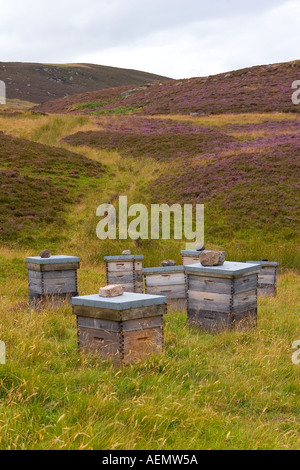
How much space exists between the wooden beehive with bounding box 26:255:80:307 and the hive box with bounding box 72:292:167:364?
415 cm

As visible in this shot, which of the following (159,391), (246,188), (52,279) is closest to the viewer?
(159,391)

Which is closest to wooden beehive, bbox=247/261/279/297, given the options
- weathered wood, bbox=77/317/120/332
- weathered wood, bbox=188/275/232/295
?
weathered wood, bbox=188/275/232/295

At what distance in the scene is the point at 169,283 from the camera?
11.6 meters

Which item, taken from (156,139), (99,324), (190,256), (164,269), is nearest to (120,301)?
(99,324)

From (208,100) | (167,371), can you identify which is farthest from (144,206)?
(208,100)

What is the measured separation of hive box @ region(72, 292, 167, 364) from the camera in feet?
20.8

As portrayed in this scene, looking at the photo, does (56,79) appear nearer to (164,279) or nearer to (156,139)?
(156,139)

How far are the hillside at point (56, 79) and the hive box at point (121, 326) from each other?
10339cm

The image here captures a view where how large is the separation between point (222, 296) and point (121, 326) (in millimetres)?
3090

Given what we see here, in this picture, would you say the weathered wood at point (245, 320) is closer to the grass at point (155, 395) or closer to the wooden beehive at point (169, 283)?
the grass at point (155, 395)

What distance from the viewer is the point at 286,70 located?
62.9 metres

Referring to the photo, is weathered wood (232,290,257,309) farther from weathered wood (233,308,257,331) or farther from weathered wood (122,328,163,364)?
weathered wood (122,328,163,364)

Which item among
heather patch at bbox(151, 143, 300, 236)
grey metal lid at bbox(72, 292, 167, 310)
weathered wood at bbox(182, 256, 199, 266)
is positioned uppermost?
heather patch at bbox(151, 143, 300, 236)
